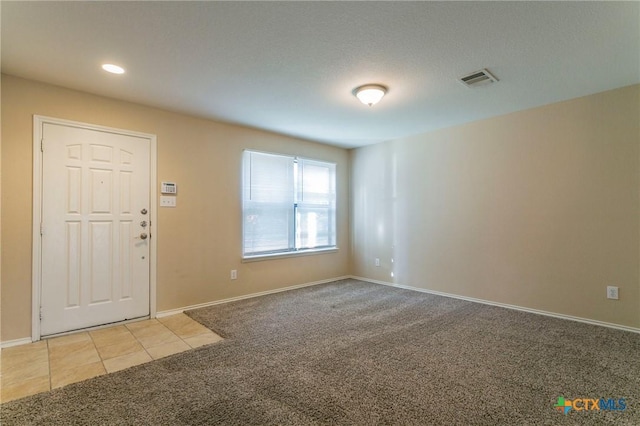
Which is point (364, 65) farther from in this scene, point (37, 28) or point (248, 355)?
point (248, 355)

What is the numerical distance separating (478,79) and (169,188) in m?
3.47

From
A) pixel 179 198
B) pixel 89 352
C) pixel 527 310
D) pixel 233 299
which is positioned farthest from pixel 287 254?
pixel 527 310

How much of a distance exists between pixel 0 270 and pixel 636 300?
589 cm

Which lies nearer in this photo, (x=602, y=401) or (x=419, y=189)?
(x=602, y=401)

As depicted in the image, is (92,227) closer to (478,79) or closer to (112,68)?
(112,68)

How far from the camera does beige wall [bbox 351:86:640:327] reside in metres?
3.03

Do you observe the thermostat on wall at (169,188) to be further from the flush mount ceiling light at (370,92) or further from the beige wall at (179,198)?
the flush mount ceiling light at (370,92)

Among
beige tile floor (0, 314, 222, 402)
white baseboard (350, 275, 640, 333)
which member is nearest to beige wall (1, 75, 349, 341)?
beige tile floor (0, 314, 222, 402)

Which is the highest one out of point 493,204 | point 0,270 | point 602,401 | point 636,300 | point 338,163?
point 338,163

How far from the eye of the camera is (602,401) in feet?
6.07

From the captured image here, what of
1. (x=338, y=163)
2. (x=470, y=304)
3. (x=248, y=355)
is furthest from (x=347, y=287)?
(x=248, y=355)

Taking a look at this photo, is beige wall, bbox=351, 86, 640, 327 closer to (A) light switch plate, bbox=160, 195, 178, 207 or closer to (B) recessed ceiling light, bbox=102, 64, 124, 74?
(A) light switch plate, bbox=160, 195, 178, 207

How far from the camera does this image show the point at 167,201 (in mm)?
3572

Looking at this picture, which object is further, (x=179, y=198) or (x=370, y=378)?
(x=179, y=198)
